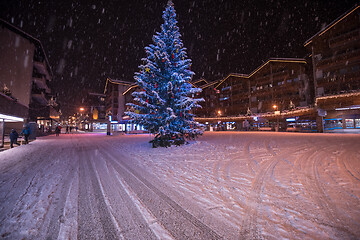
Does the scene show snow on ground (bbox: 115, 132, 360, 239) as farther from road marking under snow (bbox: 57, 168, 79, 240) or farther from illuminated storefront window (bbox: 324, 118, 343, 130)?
illuminated storefront window (bbox: 324, 118, 343, 130)

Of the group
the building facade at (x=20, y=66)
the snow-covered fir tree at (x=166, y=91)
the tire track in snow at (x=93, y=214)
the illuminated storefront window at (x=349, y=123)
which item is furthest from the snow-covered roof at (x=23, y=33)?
the illuminated storefront window at (x=349, y=123)

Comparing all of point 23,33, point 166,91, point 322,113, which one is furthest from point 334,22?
point 23,33

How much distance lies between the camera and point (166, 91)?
10.5m

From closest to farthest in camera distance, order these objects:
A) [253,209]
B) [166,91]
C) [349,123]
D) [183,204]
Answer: [253,209] → [183,204] → [166,91] → [349,123]

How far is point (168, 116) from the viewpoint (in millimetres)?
9680

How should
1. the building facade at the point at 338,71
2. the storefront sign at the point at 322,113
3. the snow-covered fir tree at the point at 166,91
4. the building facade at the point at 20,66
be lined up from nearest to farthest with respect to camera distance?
the snow-covered fir tree at the point at 166,91 < the building facade at the point at 20,66 < the building facade at the point at 338,71 < the storefront sign at the point at 322,113

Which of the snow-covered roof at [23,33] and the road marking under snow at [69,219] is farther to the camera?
the snow-covered roof at [23,33]

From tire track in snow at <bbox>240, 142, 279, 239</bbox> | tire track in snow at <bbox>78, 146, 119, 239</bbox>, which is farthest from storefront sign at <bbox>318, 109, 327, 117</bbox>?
tire track in snow at <bbox>78, 146, 119, 239</bbox>

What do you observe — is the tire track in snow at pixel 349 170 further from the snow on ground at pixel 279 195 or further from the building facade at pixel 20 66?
the building facade at pixel 20 66

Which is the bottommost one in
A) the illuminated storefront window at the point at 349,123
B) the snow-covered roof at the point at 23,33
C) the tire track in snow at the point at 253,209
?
the tire track in snow at the point at 253,209

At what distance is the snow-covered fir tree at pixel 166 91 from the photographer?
10039 mm

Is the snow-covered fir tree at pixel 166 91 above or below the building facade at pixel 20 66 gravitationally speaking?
below

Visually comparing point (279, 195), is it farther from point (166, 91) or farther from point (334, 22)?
point (334, 22)

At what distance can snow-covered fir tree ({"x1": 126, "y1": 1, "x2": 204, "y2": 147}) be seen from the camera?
32.9ft
